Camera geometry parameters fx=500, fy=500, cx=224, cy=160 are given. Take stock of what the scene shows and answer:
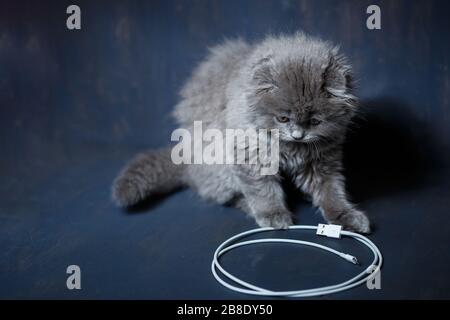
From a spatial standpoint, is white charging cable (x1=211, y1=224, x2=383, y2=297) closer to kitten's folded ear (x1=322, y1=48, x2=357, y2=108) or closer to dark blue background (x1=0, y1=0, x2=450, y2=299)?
dark blue background (x1=0, y1=0, x2=450, y2=299)

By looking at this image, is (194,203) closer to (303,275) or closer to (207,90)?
(207,90)

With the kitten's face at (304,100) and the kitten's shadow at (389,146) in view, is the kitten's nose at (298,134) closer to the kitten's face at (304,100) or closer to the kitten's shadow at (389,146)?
the kitten's face at (304,100)

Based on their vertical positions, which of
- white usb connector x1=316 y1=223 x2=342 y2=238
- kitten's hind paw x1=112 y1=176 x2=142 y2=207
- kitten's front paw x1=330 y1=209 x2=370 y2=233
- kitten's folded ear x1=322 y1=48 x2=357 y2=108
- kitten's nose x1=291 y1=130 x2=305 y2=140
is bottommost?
white usb connector x1=316 y1=223 x2=342 y2=238

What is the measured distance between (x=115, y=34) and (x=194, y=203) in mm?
1071

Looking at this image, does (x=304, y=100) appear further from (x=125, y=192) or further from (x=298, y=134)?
(x=125, y=192)

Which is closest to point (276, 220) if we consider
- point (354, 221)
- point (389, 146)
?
point (354, 221)

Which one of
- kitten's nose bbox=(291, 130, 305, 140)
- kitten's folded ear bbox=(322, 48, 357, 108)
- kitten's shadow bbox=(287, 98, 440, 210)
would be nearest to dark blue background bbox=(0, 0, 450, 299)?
kitten's shadow bbox=(287, 98, 440, 210)

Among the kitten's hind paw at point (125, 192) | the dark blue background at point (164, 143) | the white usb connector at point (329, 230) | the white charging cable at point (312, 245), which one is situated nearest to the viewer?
the white charging cable at point (312, 245)

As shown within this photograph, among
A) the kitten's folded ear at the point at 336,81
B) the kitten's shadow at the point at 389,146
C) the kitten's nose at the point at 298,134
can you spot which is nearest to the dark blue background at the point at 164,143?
the kitten's shadow at the point at 389,146

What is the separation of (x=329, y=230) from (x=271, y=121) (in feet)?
1.53

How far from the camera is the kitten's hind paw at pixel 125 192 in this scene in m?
2.12

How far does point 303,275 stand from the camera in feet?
5.41

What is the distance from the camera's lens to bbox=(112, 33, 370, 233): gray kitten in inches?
68.9
